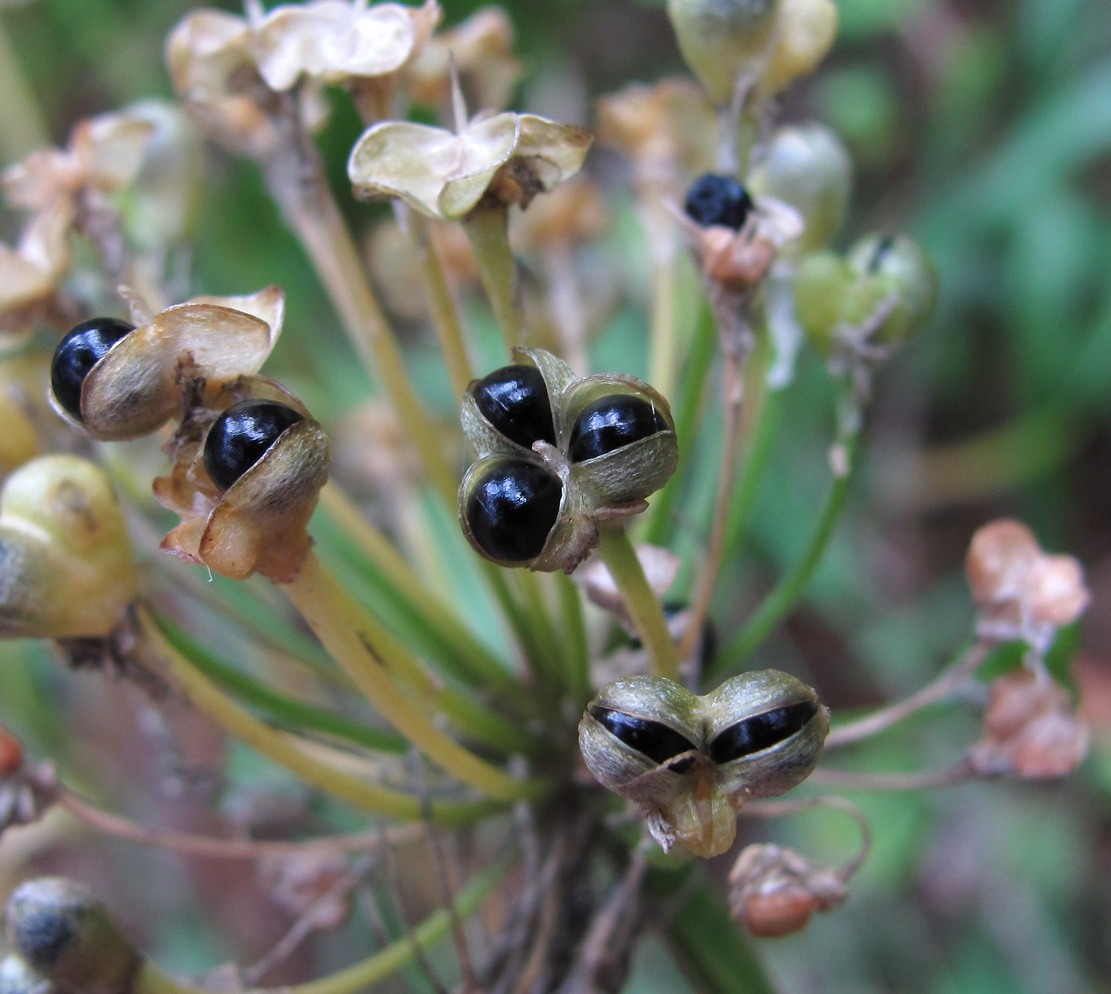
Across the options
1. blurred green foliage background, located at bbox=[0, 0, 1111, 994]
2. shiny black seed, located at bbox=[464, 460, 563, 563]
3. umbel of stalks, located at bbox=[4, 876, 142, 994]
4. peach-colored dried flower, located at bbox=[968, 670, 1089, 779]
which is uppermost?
shiny black seed, located at bbox=[464, 460, 563, 563]

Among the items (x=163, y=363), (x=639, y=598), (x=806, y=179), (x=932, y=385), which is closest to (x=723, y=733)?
(x=639, y=598)

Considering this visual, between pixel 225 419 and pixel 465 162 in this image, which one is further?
pixel 465 162

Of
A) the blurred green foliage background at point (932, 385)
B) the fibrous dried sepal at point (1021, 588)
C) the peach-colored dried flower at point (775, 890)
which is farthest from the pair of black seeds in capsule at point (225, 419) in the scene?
the blurred green foliage background at point (932, 385)

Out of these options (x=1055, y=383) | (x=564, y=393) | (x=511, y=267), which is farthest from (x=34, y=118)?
(x=1055, y=383)

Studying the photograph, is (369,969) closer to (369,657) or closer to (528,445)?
(369,657)

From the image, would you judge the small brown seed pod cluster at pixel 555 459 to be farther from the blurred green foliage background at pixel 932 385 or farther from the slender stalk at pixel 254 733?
the blurred green foliage background at pixel 932 385

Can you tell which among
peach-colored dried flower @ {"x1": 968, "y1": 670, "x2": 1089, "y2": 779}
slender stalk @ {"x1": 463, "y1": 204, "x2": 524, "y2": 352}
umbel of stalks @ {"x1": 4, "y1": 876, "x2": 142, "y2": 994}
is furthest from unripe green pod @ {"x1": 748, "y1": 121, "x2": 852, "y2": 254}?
umbel of stalks @ {"x1": 4, "y1": 876, "x2": 142, "y2": 994}

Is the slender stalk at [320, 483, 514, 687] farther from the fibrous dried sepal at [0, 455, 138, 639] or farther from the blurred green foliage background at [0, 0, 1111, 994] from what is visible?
the blurred green foliage background at [0, 0, 1111, 994]
